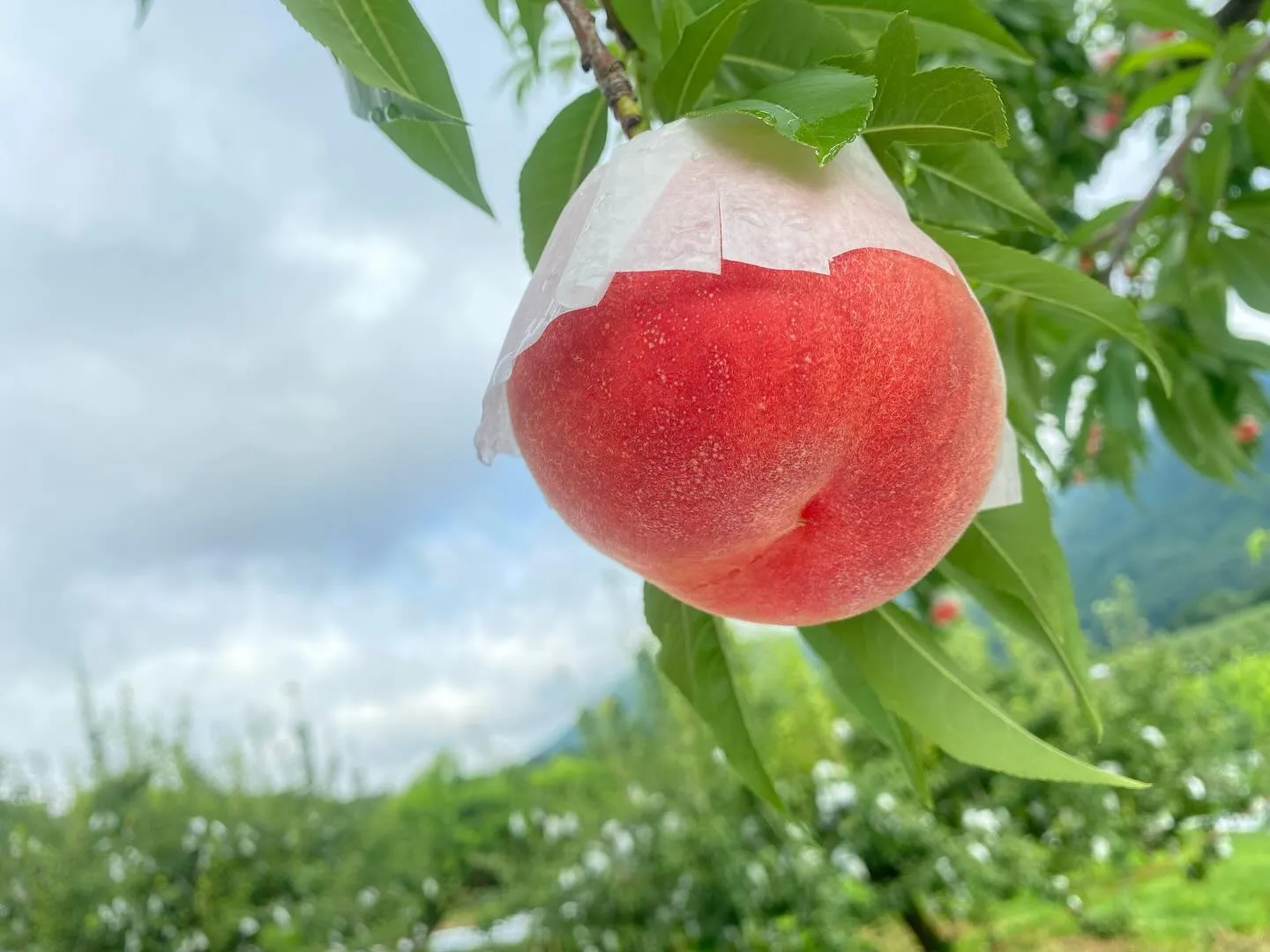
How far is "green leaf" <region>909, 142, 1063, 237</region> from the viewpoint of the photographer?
0.40m

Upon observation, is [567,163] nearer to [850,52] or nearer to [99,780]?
[850,52]

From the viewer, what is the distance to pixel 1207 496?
557 centimetres

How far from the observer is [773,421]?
28cm

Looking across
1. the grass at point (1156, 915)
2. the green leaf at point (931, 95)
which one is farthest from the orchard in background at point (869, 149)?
the grass at point (1156, 915)

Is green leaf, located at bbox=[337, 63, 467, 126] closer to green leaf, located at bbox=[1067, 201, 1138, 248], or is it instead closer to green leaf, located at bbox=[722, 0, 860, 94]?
green leaf, located at bbox=[722, 0, 860, 94]

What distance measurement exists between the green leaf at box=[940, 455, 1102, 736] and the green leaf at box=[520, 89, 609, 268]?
24 cm

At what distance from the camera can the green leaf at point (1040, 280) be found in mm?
366

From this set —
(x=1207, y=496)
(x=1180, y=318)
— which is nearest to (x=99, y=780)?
(x=1180, y=318)

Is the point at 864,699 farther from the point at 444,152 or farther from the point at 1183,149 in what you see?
the point at 1183,149

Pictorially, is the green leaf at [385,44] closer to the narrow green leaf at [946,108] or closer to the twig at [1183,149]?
the narrow green leaf at [946,108]

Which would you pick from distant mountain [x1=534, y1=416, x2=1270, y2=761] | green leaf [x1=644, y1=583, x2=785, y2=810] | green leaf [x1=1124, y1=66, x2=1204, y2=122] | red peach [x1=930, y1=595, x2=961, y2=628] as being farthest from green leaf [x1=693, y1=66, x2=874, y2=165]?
distant mountain [x1=534, y1=416, x2=1270, y2=761]

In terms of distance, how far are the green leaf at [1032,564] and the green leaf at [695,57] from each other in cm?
21

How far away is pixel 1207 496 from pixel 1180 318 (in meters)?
5.43

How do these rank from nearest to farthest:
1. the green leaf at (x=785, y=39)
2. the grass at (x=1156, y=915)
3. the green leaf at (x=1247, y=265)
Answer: the green leaf at (x=785, y=39), the green leaf at (x=1247, y=265), the grass at (x=1156, y=915)
